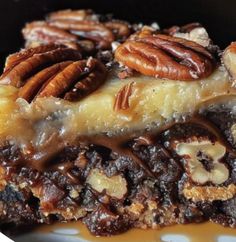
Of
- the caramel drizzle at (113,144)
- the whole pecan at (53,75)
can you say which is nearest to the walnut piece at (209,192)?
the caramel drizzle at (113,144)

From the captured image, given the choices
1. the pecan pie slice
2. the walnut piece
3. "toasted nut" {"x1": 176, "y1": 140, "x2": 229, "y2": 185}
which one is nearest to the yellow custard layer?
the pecan pie slice

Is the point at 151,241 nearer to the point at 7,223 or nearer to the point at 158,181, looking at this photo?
the point at 158,181

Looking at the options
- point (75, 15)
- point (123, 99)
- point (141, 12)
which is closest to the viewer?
point (123, 99)

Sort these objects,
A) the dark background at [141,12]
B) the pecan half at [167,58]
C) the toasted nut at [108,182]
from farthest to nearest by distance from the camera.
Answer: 1. the dark background at [141,12]
2. the toasted nut at [108,182]
3. the pecan half at [167,58]

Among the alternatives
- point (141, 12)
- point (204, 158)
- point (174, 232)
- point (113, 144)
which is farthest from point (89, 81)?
point (141, 12)

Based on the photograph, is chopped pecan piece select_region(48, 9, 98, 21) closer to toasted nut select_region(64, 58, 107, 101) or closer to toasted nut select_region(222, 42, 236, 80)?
toasted nut select_region(64, 58, 107, 101)

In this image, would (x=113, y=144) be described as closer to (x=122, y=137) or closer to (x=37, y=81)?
(x=122, y=137)

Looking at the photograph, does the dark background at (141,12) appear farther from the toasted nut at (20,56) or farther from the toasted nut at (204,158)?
the toasted nut at (204,158)
